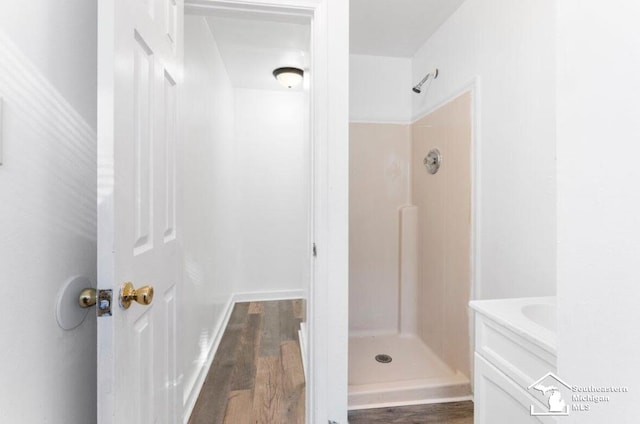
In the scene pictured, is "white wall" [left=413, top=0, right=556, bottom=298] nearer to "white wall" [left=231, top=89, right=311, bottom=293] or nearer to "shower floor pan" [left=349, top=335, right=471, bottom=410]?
"shower floor pan" [left=349, top=335, right=471, bottom=410]

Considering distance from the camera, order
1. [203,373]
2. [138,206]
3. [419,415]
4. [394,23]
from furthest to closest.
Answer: [394,23] < [203,373] < [419,415] < [138,206]

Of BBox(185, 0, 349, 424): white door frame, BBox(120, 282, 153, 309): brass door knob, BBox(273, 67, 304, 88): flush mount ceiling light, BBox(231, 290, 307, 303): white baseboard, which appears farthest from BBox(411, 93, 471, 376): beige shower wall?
BBox(120, 282, 153, 309): brass door knob

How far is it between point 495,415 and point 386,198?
5.86 ft

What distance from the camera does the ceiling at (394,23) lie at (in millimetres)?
1858

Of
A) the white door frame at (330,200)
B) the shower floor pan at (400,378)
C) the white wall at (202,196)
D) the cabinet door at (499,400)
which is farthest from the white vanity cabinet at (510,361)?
the white wall at (202,196)

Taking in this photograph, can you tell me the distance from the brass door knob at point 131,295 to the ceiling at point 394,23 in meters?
2.03

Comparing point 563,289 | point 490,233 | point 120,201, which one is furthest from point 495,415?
point 120,201

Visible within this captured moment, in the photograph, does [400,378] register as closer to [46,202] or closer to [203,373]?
[203,373]

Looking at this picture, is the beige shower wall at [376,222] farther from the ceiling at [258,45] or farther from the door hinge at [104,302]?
the door hinge at [104,302]

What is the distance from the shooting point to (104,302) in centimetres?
64

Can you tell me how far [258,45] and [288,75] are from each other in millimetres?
451

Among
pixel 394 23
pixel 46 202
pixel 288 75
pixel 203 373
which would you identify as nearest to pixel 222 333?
pixel 203 373

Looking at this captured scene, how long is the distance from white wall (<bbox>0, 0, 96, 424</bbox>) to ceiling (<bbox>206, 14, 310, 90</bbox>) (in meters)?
1.24

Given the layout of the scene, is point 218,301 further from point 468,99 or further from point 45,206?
point 468,99
